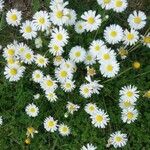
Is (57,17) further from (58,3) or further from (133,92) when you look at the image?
(133,92)

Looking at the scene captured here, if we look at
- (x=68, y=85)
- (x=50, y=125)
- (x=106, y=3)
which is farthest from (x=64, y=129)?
(x=106, y=3)

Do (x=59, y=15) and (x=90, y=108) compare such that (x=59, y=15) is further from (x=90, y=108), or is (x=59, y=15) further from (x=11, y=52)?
(x=90, y=108)

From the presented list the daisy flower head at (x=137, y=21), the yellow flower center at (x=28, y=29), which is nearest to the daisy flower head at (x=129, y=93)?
the daisy flower head at (x=137, y=21)

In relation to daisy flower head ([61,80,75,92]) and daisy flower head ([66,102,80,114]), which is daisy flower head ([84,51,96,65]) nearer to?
daisy flower head ([61,80,75,92])

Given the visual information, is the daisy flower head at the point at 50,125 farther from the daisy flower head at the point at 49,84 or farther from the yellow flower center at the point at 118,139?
the yellow flower center at the point at 118,139

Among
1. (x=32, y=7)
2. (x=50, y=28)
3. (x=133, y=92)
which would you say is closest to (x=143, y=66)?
(x=133, y=92)

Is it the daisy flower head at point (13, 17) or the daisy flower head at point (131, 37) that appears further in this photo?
the daisy flower head at point (13, 17)
